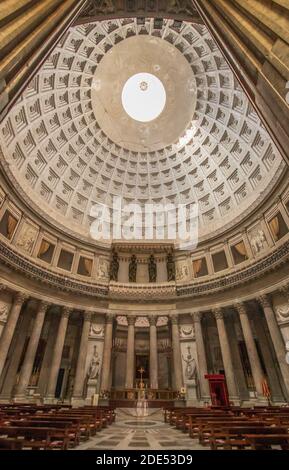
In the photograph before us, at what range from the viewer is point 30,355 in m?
18.9

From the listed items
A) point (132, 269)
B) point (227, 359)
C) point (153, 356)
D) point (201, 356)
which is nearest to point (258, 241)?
point (227, 359)

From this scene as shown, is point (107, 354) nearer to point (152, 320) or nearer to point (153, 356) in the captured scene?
point (153, 356)

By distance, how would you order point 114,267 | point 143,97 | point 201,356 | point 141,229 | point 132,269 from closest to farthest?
point 201,356
point 114,267
point 132,269
point 141,229
point 143,97

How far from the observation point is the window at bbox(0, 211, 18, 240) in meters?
19.6

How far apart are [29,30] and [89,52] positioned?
19.0 m

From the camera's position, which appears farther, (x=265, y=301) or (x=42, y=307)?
(x=42, y=307)

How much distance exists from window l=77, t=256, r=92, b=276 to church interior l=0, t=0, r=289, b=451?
0.53 ft

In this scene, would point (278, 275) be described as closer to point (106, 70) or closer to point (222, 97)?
point (222, 97)

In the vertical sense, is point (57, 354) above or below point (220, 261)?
below

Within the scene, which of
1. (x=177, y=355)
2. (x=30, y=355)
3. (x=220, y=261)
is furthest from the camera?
(x=220, y=261)

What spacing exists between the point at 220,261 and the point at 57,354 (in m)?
17.9

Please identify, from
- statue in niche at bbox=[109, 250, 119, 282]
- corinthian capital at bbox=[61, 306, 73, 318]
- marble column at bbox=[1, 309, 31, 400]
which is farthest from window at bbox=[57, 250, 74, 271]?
marble column at bbox=[1, 309, 31, 400]
